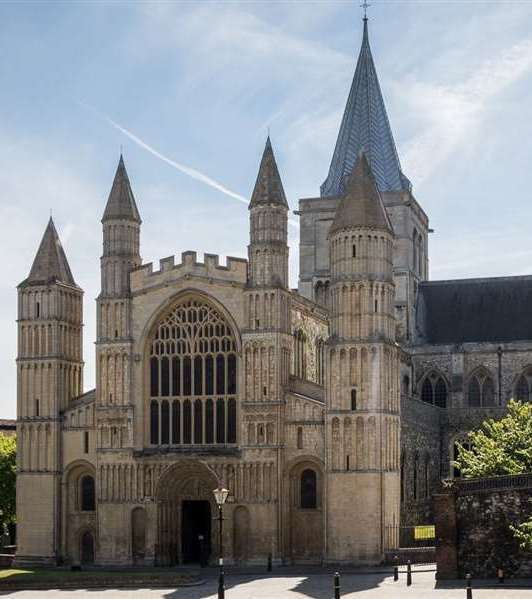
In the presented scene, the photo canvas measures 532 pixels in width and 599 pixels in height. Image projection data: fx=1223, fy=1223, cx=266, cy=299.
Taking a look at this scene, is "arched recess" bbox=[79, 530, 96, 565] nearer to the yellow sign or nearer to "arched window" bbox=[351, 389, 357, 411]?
"arched window" bbox=[351, 389, 357, 411]

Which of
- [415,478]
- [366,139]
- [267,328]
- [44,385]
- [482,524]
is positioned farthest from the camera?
[366,139]

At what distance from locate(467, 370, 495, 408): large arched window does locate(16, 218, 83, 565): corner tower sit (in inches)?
977

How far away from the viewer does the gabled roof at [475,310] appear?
75500 mm

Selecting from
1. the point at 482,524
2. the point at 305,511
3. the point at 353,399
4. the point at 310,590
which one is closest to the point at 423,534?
the point at 305,511

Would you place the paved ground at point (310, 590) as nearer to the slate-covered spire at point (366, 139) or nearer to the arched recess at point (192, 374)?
the arched recess at point (192, 374)

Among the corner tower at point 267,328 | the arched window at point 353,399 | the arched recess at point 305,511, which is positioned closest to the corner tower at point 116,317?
the corner tower at point 267,328

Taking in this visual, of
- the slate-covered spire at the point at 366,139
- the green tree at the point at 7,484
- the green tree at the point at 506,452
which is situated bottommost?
the green tree at the point at 7,484

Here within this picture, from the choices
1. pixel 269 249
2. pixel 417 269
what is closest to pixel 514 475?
pixel 269 249

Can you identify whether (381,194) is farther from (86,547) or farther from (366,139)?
(86,547)

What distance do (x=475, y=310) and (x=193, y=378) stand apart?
25397mm

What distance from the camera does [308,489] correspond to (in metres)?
56.3

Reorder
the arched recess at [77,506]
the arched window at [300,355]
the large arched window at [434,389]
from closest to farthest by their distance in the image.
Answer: the arched recess at [77,506], the arched window at [300,355], the large arched window at [434,389]

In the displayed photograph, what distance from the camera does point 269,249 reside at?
188 ft

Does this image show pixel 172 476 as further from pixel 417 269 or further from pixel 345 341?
pixel 417 269
